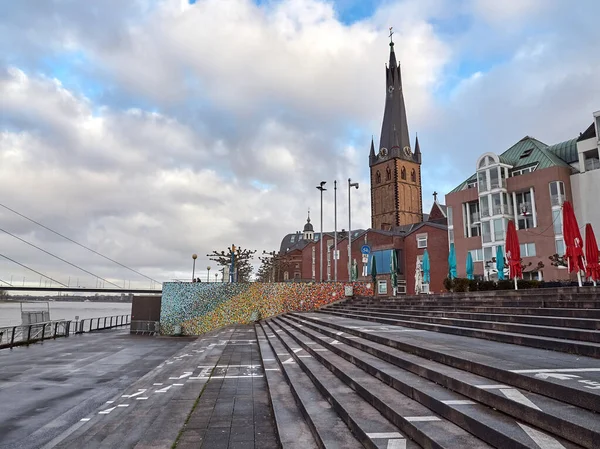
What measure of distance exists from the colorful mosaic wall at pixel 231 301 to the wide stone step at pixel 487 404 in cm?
2620

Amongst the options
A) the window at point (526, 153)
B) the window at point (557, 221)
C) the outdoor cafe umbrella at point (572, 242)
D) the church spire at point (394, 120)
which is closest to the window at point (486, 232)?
the window at point (557, 221)

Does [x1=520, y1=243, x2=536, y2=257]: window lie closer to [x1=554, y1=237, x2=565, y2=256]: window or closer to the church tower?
[x1=554, y1=237, x2=565, y2=256]: window

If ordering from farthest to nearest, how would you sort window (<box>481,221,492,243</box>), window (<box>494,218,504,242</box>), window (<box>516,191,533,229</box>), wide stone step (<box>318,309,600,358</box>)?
window (<box>481,221,492,243</box>) < window (<box>494,218,504,242</box>) < window (<box>516,191,533,229</box>) < wide stone step (<box>318,309,600,358</box>)

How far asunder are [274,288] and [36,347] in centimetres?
1758

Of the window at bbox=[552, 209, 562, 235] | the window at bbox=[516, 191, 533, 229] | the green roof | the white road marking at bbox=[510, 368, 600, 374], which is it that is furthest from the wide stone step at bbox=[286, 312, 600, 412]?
the green roof

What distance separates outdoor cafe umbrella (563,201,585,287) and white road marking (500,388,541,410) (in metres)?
14.1

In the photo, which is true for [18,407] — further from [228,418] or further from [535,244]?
[535,244]

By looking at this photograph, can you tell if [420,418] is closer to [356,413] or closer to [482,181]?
[356,413]

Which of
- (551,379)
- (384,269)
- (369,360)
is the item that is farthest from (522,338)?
(384,269)

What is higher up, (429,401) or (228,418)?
(429,401)

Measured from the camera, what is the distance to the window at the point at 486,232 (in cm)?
3897

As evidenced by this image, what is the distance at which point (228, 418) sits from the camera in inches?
238

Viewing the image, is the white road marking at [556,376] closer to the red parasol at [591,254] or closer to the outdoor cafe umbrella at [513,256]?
the red parasol at [591,254]

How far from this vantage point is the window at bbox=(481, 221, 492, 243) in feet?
128
